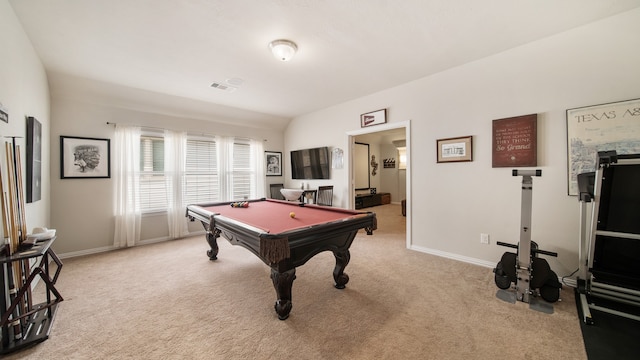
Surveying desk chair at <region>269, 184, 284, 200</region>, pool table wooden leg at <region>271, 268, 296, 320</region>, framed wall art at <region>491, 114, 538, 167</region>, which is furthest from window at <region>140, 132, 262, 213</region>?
framed wall art at <region>491, 114, 538, 167</region>

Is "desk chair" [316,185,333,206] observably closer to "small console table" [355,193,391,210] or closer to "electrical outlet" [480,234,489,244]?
"small console table" [355,193,391,210]

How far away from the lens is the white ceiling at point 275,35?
6.61ft

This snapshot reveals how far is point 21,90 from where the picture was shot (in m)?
2.26

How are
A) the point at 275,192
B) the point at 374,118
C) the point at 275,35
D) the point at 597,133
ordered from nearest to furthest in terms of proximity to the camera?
the point at 597,133, the point at 275,35, the point at 374,118, the point at 275,192

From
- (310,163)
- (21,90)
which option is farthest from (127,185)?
(310,163)

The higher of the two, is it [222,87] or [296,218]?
[222,87]

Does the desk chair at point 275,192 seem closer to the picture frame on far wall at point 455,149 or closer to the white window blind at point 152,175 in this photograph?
the white window blind at point 152,175

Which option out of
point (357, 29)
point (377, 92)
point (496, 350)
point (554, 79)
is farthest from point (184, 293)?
point (554, 79)

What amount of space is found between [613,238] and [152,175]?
6.09 meters

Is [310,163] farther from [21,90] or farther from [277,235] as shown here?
[21,90]

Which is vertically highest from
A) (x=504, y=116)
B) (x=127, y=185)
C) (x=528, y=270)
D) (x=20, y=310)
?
(x=504, y=116)

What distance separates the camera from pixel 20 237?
6.22ft

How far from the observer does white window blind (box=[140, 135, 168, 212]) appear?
424cm

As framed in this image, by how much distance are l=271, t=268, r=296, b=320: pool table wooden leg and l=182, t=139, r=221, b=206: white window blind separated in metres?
3.61
